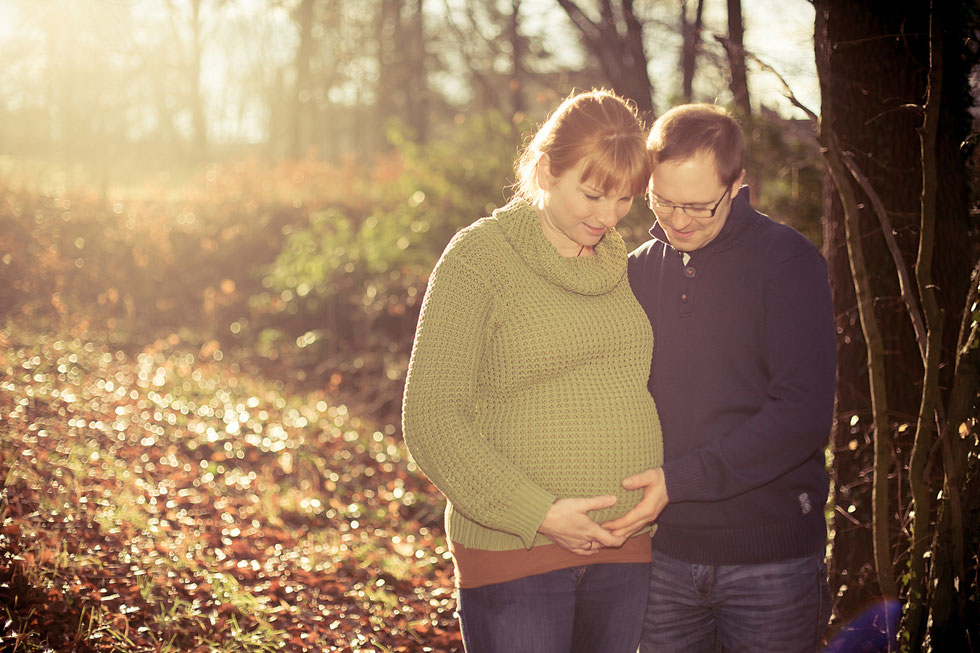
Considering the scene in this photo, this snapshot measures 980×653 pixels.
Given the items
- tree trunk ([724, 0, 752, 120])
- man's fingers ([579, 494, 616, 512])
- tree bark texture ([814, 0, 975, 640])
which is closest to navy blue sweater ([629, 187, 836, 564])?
man's fingers ([579, 494, 616, 512])

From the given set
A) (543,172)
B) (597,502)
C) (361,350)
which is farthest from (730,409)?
(361,350)

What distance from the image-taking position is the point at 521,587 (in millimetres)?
2191

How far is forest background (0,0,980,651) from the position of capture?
3211 mm

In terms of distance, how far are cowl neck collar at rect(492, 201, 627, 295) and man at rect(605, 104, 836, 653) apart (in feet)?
0.68

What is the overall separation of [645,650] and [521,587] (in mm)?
647

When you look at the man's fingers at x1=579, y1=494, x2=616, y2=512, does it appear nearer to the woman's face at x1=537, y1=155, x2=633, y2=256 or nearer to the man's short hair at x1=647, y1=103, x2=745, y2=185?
the woman's face at x1=537, y1=155, x2=633, y2=256

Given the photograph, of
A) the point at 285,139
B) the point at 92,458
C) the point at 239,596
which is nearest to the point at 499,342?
the point at 239,596

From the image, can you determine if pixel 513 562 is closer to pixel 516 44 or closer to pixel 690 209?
pixel 690 209

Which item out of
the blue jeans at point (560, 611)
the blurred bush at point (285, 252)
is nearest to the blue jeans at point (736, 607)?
the blue jeans at point (560, 611)

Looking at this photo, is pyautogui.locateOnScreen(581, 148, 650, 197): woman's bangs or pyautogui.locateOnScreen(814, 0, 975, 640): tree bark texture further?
pyautogui.locateOnScreen(814, 0, 975, 640): tree bark texture

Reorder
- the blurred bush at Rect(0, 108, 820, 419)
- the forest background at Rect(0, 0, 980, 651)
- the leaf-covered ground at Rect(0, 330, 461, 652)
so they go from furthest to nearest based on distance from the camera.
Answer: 1. the blurred bush at Rect(0, 108, 820, 419)
2. the leaf-covered ground at Rect(0, 330, 461, 652)
3. the forest background at Rect(0, 0, 980, 651)

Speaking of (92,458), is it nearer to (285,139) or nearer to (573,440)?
(573,440)

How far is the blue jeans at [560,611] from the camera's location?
2172 millimetres

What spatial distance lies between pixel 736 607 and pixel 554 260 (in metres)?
1.17
